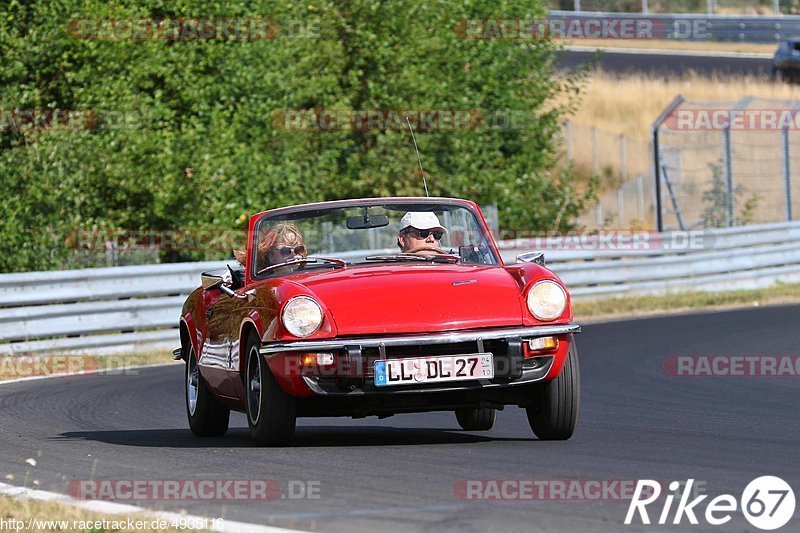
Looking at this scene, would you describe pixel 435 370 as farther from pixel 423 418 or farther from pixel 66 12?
pixel 66 12

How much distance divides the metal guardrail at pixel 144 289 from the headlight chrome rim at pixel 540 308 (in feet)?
30.9

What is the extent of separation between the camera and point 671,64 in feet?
172

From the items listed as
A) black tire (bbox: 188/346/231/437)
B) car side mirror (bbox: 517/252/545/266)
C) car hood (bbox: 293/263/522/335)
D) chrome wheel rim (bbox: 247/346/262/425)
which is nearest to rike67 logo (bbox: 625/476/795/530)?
car hood (bbox: 293/263/522/335)

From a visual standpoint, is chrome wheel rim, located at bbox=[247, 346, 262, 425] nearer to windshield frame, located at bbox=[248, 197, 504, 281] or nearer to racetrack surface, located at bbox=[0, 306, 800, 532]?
racetrack surface, located at bbox=[0, 306, 800, 532]

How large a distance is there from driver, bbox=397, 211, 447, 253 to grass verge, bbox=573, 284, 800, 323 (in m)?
11.4

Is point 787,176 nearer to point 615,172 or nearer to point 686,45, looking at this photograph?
A: point 615,172

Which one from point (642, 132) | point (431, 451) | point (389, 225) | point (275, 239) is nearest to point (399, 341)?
point (431, 451)

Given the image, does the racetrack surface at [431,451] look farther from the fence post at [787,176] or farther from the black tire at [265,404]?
the fence post at [787,176]

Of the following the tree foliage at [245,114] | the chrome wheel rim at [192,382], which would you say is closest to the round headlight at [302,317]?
the chrome wheel rim at [192,382]

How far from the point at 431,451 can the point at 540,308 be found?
0.90 meters

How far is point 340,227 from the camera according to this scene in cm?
938

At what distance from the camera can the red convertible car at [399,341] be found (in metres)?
7.62

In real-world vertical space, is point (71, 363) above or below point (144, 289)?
below

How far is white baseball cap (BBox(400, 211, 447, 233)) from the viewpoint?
8.99 meters
